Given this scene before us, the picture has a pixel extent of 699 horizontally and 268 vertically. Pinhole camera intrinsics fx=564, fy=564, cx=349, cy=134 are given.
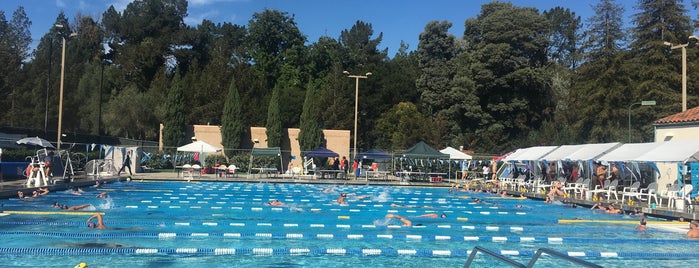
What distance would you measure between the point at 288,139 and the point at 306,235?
99.6 feet

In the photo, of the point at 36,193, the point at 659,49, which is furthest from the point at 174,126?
the point at 659,49

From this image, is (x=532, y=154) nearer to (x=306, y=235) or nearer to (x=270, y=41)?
(x=306, y=235)

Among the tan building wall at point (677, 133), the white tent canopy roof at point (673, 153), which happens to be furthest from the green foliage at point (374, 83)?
the white tent canopy roof at point (673, 153)

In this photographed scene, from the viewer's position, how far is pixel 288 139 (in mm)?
42031

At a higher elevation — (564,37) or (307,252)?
(564,37)

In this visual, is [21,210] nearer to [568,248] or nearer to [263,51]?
[568,248]

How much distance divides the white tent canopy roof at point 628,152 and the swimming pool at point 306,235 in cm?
217

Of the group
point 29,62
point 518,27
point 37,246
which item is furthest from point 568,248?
point 29,62

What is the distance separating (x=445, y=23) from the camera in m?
56.7

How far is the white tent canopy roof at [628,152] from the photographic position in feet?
62.0

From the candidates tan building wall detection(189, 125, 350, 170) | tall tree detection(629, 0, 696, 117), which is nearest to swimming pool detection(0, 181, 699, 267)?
tan building wall detection(189, 125, 350, 170)

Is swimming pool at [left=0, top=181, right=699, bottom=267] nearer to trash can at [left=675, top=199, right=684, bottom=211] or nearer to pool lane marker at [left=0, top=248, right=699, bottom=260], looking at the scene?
pool lane marker at [left=0, top=248, right=699, bottom=260]

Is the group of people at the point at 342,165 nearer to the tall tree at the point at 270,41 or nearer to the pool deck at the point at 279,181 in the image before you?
the pool deck at the point at 279,181

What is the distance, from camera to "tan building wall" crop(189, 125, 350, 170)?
41.0m
